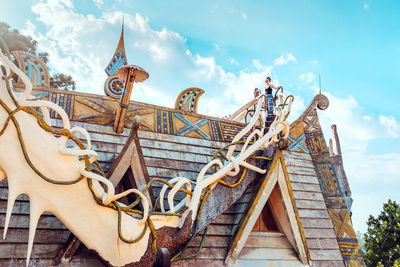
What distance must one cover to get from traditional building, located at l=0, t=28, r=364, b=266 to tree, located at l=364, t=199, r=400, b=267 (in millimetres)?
394

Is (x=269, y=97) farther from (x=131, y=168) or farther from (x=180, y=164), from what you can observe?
(x=131, y=168)

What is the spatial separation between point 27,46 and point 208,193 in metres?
21.1

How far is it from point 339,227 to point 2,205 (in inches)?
270

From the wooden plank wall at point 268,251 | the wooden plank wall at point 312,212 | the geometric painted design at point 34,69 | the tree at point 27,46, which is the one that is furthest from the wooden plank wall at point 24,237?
the tree at point 27,46

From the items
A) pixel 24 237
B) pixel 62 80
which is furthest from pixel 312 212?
pixel 62 80

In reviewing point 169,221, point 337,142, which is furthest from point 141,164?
point 337,142

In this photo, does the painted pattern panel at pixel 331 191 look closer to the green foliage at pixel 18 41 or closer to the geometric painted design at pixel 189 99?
the geometric painted design at pixel 189 99

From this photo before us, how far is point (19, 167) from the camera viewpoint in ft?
10.8

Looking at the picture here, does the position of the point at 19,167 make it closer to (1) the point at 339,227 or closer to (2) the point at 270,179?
(2) the point at 270,179

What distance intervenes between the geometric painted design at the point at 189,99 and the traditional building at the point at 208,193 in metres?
0.03

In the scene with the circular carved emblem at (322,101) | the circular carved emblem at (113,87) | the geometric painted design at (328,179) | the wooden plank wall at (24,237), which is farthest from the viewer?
the circular carved emblem at (322,101)

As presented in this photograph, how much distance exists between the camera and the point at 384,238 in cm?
705

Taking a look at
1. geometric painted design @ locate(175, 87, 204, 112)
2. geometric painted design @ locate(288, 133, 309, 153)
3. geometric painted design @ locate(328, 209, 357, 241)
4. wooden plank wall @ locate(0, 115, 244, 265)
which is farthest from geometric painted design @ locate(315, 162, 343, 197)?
geometric painted design @ locate(175, 87, 204, 112)

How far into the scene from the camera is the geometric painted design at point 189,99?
814 cm
